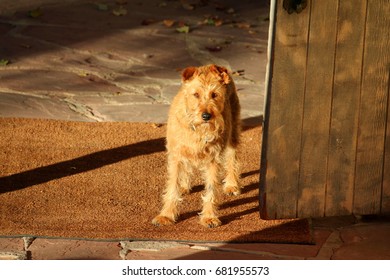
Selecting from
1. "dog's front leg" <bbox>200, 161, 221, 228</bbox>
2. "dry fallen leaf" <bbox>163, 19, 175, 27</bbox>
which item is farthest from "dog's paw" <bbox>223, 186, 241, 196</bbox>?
"dry fallen leaf" <bbox>163, 19, 175, 27</bbox>

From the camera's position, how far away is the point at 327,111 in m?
5.96

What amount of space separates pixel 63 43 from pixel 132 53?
0.99 meters

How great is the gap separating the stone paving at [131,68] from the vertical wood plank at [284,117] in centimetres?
38

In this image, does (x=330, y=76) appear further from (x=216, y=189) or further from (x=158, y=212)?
(x=158, y=212)

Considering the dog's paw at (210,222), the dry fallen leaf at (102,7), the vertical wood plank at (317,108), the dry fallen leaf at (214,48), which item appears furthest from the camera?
the dry fallen leaf at (102,7)

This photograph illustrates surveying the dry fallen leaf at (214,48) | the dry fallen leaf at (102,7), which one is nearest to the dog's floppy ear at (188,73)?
the dry fallen leaf at (214,48)

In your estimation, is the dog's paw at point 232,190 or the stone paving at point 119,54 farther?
the stone paving at point 119,54

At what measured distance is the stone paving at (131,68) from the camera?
221 inches

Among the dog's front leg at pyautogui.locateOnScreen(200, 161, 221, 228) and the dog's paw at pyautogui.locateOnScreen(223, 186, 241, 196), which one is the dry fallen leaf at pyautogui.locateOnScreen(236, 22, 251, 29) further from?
the dog's front leg at pyautogui.locateOnScreen(200, 161, 221, 228)

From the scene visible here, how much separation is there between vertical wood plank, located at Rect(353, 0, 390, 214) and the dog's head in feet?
3.45

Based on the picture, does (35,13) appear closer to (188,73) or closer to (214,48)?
A: (214,48)

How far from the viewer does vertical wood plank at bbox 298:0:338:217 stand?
226 inches

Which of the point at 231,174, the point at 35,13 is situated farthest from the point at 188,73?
the point at 35,13

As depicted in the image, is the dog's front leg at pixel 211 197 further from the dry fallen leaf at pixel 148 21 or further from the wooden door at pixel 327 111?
the dry fallen leaf at pixel 148 21
